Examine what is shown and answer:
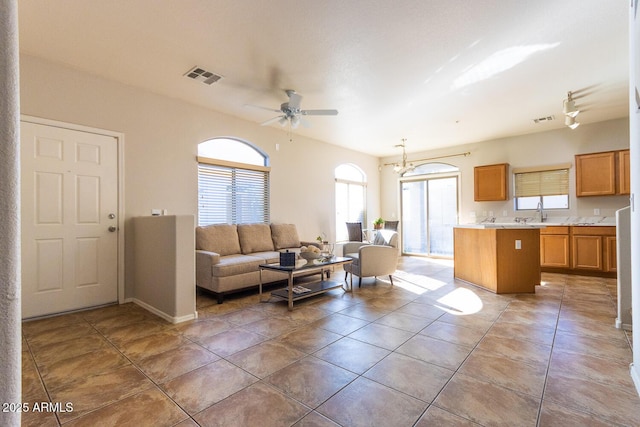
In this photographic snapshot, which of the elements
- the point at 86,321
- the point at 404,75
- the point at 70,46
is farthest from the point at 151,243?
the point at 404,75

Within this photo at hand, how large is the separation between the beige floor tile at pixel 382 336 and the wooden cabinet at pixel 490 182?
4.94 m

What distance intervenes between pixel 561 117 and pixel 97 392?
7.13 metres

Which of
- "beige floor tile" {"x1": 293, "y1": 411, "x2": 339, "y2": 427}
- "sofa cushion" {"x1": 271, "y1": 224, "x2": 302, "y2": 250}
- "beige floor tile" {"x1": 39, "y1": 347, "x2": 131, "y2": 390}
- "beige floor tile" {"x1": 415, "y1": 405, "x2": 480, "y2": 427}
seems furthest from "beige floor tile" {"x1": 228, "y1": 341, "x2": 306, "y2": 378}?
"sofa cushion" {"x1": 271, "y1": 224, "x2": 302, "y2": 250}

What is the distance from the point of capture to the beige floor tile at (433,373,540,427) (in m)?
1.60

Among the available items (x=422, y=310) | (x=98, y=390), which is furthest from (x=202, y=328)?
(x=422, y=310)

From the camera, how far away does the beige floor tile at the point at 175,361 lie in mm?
2082

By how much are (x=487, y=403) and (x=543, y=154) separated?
6.10 meters

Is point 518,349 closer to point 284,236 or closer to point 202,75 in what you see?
point 284,236

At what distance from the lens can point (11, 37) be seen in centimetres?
65

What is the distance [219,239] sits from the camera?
4441mm

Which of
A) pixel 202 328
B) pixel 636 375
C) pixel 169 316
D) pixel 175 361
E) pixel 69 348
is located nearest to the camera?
pixel 636 375

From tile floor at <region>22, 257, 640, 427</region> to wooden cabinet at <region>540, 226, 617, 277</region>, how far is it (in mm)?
2218

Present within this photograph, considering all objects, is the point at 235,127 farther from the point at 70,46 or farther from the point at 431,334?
the point at 431,334

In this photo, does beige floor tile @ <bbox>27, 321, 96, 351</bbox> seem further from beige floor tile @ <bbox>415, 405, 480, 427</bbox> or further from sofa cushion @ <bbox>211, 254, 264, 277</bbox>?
beige floor tile @ <bbox>415, 405, 480, 427</bbox>
